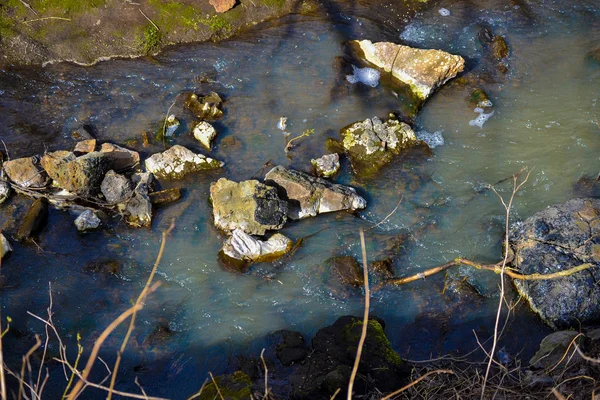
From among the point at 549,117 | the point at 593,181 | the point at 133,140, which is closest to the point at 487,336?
the point at 593,181

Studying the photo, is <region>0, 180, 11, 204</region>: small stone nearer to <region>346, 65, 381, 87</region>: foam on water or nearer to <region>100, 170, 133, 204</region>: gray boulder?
<region>100, 170, 133, 204</region>: gray boulder

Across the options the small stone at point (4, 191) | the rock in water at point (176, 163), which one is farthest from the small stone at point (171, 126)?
the small stone at point (4, 191)

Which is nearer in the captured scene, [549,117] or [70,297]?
[70,297]

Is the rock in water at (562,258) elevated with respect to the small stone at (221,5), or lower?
lower

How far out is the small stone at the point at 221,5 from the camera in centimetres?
905

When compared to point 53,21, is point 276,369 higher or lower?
lower

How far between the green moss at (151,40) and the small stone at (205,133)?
1.96m

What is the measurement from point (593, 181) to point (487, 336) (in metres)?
3.05

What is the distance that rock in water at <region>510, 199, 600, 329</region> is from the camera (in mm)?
6219

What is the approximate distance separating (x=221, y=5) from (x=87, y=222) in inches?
182

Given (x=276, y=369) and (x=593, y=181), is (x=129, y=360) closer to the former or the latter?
(x=276, y=369)

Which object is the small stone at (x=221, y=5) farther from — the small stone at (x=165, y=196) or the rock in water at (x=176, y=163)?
the small stone at (x=165, y=196)

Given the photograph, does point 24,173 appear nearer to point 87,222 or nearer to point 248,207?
point 87,222

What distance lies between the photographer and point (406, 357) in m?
5.91
